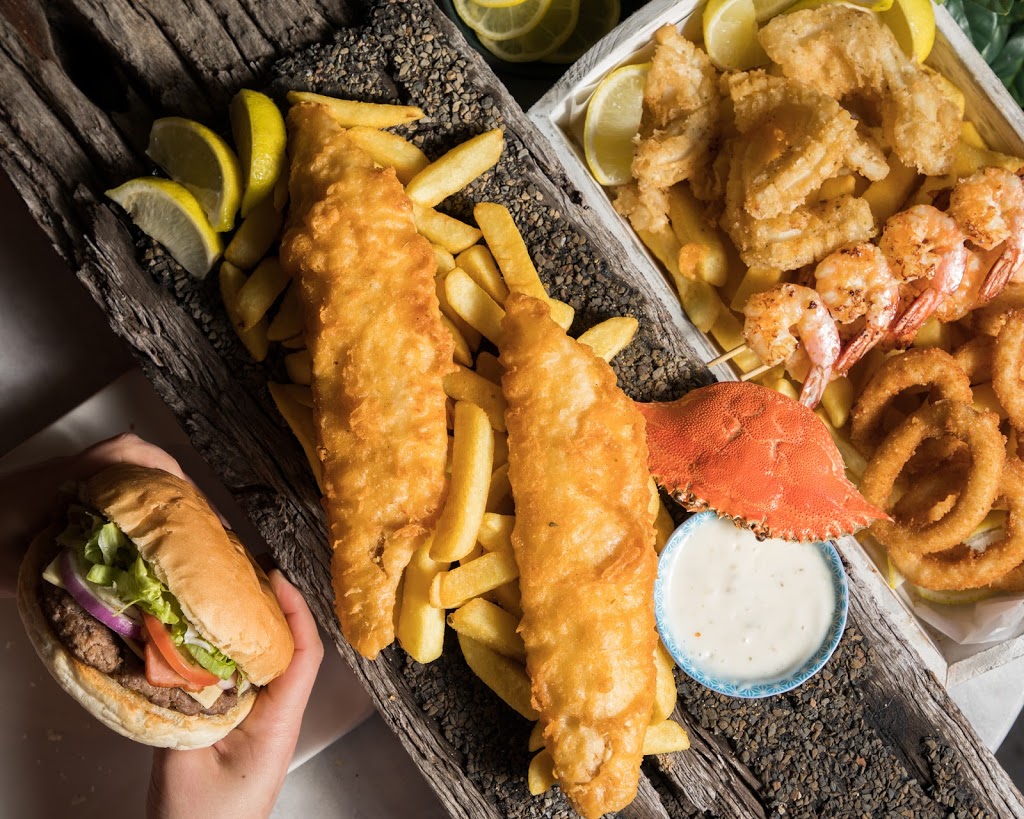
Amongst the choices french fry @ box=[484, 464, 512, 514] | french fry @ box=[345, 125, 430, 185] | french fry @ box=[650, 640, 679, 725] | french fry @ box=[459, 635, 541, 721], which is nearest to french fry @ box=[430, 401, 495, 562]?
french fry @ box=[484, 464, 512, 514]

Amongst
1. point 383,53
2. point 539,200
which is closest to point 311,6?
point 383,53

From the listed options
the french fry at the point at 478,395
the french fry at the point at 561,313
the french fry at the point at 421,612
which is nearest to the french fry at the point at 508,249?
the french fry at the point at 561,313

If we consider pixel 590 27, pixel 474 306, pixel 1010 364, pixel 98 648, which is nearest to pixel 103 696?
pixel 98 648

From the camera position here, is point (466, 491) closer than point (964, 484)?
Yes

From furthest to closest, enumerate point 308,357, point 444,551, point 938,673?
1. point 938,673
2. point 308,357
3. point 444,551

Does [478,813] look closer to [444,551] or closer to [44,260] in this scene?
[444,551]

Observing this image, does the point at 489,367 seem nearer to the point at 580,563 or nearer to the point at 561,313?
the point at 561,313
